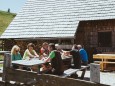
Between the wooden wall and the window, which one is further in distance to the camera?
the window

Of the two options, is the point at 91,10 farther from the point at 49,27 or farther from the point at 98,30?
the point at 49,27

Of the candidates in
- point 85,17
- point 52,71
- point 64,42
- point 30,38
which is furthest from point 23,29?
point 52,71

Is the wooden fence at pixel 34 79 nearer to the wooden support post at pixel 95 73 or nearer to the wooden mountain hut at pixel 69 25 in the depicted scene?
the wooden support post at pixel 95 73

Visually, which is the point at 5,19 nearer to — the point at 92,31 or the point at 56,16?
the point at 56,16

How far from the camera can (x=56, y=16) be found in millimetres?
21000

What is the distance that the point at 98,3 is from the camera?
66.8 feet

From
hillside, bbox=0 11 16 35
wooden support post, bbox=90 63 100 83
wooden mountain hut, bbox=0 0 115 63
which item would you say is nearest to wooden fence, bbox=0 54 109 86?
→ wooden support post, bbox=90 63 100 83

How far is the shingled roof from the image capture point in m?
19.2

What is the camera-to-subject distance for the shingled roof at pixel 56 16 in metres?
19.2

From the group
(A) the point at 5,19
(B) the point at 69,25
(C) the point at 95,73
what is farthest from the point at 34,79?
(A) the point at 5,19

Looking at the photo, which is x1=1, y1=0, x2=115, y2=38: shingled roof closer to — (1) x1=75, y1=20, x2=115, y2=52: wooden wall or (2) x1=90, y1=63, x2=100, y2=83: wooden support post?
(1) x1=75, y1=20, x2=115, y2=52: wooden wall

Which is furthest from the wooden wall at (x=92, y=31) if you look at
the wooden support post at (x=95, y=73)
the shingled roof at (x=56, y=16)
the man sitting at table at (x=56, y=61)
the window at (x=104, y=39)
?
the wooden support post at (x=95, y=73)

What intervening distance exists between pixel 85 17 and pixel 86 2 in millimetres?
2184

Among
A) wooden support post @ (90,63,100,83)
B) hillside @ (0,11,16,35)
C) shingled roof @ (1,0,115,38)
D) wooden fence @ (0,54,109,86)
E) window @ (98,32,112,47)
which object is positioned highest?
hillside @ (0,11,16,35)
